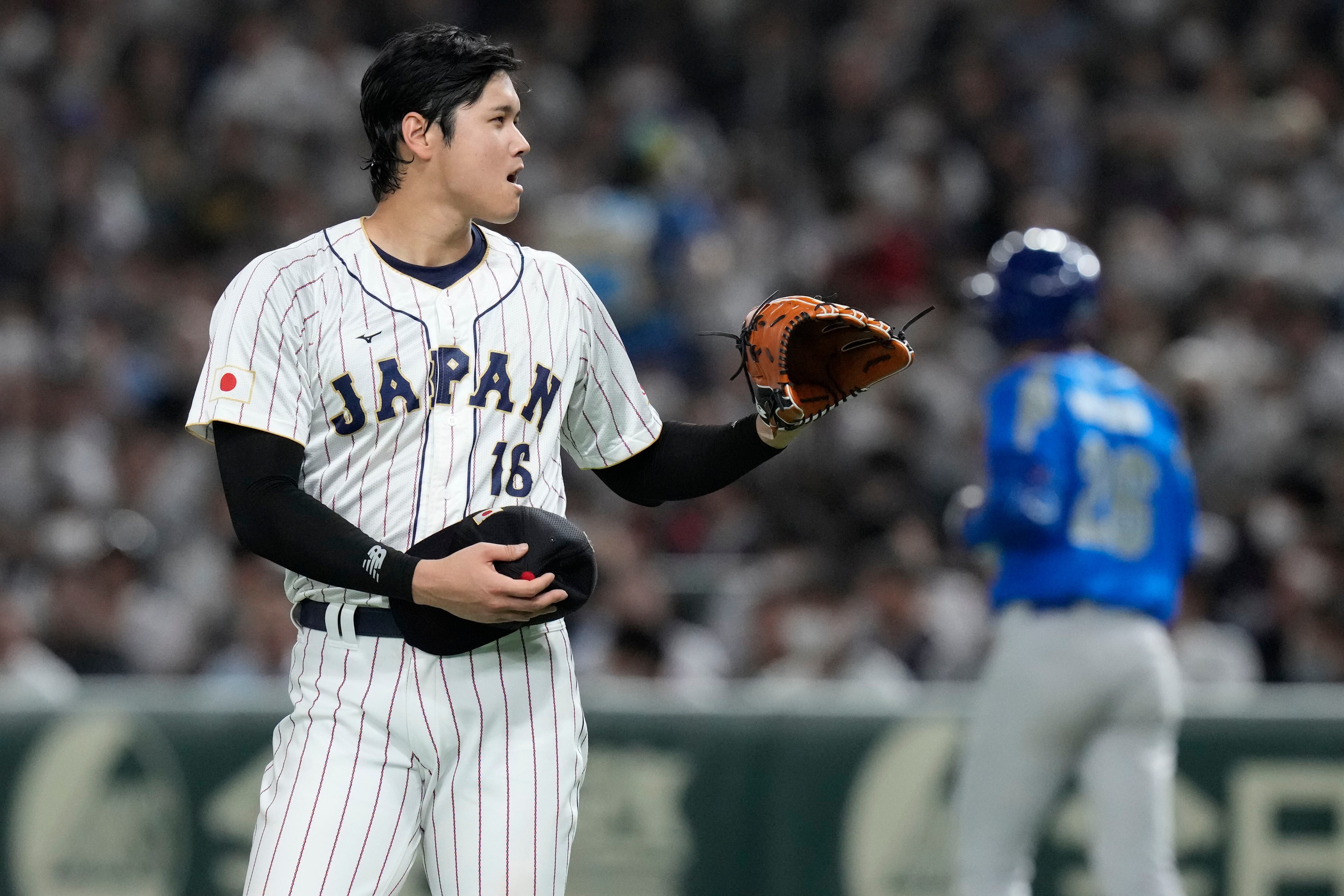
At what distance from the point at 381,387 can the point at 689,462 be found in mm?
585

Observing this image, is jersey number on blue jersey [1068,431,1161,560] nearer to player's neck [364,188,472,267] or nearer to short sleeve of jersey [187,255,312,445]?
player's neck [364,188,472,267]

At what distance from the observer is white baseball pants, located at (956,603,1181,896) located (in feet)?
14.2

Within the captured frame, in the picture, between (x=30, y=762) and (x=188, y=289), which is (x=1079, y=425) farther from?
(x=188, y=289)

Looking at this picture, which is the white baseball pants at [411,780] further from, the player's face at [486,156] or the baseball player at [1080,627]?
the baseball player at [1080,627]

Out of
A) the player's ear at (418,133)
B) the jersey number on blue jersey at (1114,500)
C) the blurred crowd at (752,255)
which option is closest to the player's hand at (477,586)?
the player's ear at (418,133)

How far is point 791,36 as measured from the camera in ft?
34.7

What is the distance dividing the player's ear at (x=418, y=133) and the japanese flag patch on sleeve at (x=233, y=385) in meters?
0.46

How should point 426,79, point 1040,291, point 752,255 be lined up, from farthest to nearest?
point 752,255
point 1040,291
point 426,79

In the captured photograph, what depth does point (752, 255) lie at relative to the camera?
32.0ft

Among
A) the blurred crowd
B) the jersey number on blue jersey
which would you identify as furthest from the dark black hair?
the blurred crowd

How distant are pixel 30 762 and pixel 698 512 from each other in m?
3.66

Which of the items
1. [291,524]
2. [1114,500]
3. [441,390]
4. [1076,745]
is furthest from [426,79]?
[1076,745]

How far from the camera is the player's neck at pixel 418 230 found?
2.86 metres

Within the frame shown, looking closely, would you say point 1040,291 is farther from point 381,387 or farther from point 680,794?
point 381,387
